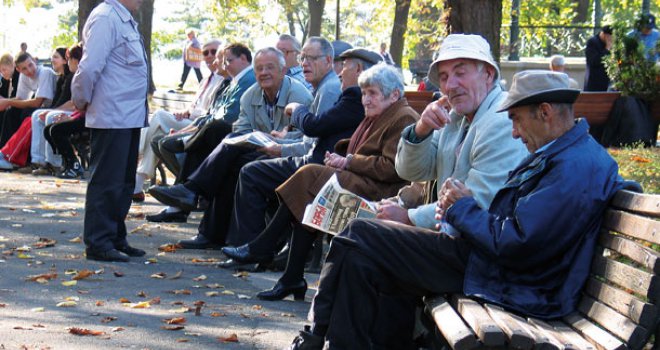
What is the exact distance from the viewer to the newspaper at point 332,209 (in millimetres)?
6996

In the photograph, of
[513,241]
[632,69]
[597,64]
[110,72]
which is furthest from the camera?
[597,64]

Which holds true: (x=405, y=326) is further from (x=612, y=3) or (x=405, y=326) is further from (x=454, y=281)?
(x=612, y=3)

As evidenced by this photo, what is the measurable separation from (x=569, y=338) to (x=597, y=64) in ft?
50.7

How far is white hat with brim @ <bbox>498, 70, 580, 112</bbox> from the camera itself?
491cm

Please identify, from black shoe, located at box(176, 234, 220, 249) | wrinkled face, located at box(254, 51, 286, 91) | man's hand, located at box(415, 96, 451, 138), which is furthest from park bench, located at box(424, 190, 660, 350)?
wrinkled face, located at box(254, 51, 286, 91)

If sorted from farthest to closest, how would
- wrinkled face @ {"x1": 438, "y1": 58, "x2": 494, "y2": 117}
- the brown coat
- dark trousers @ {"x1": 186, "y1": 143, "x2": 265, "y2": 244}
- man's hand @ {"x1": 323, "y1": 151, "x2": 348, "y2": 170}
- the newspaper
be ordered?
dark trousers @ {"x1": 186, "y1": 143, "x2": 265, "y2": 244} < man's hand @ {"x1": 323, "y1": 151, "x2": 348, "y2": 170} < the brown coat < the newspaper < wrinkled face @ {"x1": 438, "y1": 58, "x2": 494, "y2": 117}

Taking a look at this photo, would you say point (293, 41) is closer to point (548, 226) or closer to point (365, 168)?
point (365, 168)

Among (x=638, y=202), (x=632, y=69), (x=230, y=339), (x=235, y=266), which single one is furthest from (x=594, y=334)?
(x=632, y=69)

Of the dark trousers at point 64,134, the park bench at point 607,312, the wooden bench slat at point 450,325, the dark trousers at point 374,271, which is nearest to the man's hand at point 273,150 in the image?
the dark trousers at point 374,271

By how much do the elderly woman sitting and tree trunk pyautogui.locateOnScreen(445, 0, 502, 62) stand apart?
5.74m

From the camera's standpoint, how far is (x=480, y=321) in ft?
14.6

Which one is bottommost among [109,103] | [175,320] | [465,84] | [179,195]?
[175,320]

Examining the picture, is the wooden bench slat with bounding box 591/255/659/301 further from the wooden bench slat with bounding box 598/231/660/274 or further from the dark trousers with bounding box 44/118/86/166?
the dark trousers with bounding box 44/118/86/166

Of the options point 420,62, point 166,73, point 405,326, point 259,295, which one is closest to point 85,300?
point 259,295
